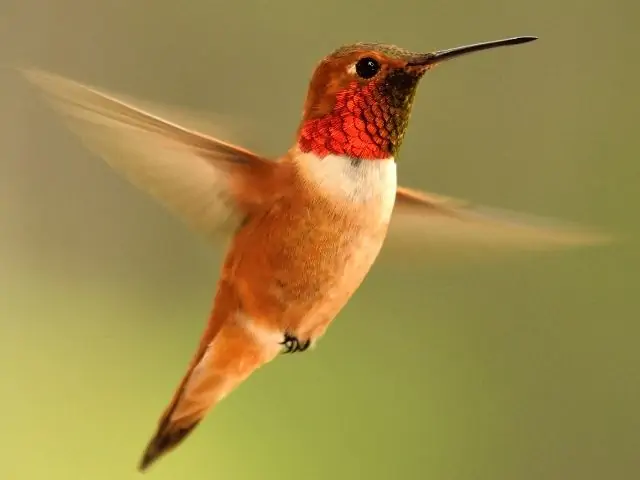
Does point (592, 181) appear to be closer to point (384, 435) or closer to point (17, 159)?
point (384, 435)

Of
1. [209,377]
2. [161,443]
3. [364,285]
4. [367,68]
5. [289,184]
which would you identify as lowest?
[161,443]

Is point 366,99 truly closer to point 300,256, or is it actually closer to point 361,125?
point 361,125

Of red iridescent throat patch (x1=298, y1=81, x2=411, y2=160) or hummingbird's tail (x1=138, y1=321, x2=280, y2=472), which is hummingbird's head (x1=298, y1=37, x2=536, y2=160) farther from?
hummingbird's tail (x1=138, y1=321, x2=280, y2=472)

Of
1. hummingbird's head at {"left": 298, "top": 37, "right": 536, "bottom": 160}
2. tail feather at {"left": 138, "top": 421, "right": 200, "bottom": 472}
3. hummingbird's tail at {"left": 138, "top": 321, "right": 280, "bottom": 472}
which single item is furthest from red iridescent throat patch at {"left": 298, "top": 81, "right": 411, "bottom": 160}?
tail feather at {"left": 138, "top": 421, "right": 200, "bottom": 472}

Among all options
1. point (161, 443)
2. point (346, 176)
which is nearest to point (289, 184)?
point (346, 176)

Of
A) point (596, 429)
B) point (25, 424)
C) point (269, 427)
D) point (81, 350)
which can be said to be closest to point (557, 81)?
point (596, 429)

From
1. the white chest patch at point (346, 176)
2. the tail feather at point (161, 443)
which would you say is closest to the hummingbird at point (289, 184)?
the white chest patch at point (346, 176)
